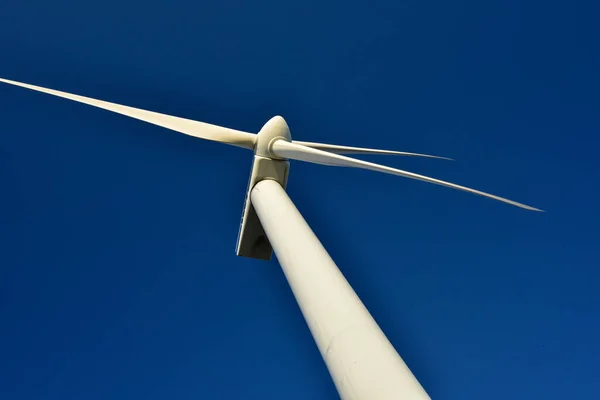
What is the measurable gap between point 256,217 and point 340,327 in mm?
11222

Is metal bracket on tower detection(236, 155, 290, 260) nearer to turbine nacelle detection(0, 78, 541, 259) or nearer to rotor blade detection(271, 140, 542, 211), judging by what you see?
turbine nacelle detection(0, 78, 541, 259)

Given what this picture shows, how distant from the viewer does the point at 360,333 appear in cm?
680

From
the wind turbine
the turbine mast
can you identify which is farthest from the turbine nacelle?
the turbine mast

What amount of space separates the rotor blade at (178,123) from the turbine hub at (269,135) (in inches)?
18.2

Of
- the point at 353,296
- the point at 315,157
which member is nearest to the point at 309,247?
the point at 353,296

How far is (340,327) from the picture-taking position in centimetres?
712

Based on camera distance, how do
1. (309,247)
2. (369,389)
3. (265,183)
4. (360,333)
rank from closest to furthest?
1. (369,389)
2. (360,333)
3. (309,247)
4. (265,183)

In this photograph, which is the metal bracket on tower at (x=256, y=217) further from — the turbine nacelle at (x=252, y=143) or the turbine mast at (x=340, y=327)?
the turbine mast at (x=340, y=327)

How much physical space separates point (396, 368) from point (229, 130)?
13.0 m

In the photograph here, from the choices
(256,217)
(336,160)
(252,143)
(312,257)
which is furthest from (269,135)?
(312,257)

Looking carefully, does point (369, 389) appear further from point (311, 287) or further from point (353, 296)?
point (311, 287)

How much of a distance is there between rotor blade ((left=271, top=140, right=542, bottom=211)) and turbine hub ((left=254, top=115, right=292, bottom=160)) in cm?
21

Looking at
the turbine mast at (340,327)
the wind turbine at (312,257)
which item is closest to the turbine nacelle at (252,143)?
the wind turbine at (312,257)

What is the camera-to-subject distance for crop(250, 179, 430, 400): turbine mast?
5941 mm
